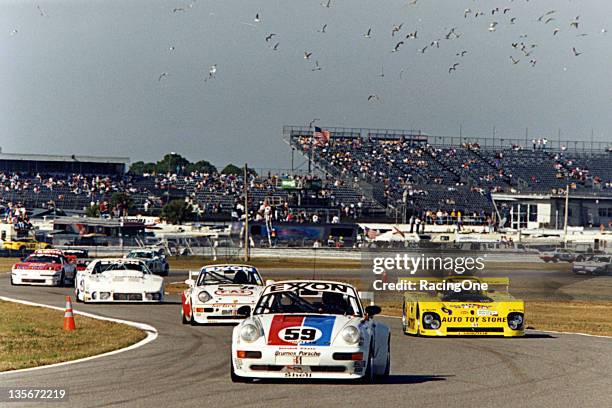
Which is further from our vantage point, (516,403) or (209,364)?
(209,364)

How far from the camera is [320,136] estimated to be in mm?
107688

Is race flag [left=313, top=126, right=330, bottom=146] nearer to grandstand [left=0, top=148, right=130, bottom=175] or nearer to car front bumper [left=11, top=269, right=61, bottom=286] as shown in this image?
grandstand [left=0, top=148, right=130, bottom=175]

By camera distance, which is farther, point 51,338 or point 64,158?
point 64,158

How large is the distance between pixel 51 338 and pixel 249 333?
7109 mm

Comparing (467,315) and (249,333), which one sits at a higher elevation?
(249,333)

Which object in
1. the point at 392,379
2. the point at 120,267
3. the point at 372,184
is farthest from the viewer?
the point at 372,184

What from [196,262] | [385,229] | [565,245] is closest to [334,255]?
[196,262]

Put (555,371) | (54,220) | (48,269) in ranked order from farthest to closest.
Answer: (54,220) → (48,269) → (555,371)

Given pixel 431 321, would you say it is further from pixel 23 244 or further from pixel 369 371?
pixel 23 244

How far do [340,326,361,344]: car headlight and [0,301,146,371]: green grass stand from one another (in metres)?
4.37

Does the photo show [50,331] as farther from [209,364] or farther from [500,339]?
[500,339]

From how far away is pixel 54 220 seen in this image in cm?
8762

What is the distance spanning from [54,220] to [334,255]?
28.5 m

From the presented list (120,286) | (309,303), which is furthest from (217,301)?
(309,303)
